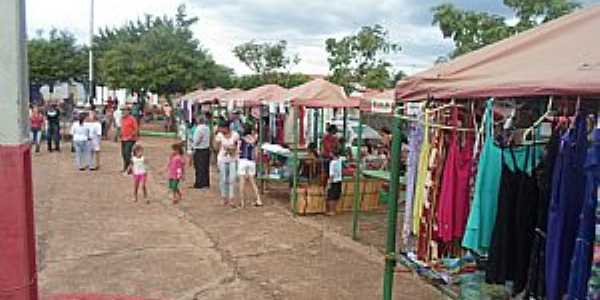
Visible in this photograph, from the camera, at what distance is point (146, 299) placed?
6434 mm

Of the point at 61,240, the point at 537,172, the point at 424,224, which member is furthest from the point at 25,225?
the point at 61,240

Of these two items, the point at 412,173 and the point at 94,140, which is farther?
the point at 94,140

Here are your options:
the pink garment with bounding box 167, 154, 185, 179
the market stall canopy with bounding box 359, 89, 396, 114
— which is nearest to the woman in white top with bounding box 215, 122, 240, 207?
the pink garment with bounding box 167, 154, 185, 179

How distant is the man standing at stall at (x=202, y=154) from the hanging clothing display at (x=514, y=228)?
10.5 m

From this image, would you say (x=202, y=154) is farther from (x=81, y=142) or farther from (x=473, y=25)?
(x=473, y=25)

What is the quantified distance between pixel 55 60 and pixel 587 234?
39.5 m

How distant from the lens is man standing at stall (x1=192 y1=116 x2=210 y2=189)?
46.4 ft

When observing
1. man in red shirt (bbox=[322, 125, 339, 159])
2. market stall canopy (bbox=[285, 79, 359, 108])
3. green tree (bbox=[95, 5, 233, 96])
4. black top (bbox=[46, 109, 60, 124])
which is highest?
green tree (bbox=[95, 5, 233, 96])

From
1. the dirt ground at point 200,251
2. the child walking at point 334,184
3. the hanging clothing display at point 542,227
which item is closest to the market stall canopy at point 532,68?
the hanging clothing display at point 542,227

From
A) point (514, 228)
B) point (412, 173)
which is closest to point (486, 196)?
point (514, 228)

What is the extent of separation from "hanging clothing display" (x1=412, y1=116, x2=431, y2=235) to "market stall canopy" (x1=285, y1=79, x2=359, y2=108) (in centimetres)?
635

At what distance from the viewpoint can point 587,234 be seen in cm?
345

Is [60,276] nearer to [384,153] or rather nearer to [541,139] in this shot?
[541,139]

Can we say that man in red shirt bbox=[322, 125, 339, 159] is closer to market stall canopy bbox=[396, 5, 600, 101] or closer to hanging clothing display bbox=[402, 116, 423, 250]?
hanging clothing display bbox=[402, 116, 423, 250]
